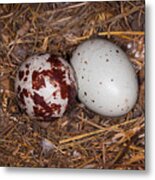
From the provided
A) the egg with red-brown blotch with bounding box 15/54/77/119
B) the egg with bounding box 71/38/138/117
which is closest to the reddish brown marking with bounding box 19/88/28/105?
the egg with red-brown blotch with bounding box 15/54/77/119

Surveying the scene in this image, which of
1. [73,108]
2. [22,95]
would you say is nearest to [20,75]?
[22,95]

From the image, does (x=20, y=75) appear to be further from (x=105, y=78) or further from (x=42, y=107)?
(x=105, y=78)

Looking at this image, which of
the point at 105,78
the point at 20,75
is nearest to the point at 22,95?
the point at 20,75

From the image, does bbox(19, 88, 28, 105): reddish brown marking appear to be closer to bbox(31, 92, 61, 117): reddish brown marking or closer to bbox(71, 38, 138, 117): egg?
bbox(31, 92, 61, 117): reddish brown marking

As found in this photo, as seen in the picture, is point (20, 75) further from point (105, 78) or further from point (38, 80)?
point (105, 78)
